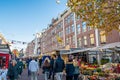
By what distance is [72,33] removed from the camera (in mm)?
55781

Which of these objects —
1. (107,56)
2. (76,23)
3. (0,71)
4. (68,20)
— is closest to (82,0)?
(0,71)

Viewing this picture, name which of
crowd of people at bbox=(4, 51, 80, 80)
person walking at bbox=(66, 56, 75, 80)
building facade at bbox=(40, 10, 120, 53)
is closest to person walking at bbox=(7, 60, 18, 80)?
crowd of people at bbox=(4, 51, 80, 80)

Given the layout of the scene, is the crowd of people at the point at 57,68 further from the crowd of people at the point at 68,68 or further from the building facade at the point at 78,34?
the building facade at the point at 78,34

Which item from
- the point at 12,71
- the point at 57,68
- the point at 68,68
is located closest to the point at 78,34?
the point at 57,68

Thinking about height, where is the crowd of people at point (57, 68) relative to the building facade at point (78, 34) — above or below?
below

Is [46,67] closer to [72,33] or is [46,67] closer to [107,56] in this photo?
[107,56]

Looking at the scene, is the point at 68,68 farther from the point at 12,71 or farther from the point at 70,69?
the point at 12,71

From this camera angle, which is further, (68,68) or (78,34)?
(78,34)

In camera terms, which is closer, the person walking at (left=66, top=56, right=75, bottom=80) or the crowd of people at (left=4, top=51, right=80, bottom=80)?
the crowd of people at (left=4, top=51, right=80, bottom=80)

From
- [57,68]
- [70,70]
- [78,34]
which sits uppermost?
[78,34]

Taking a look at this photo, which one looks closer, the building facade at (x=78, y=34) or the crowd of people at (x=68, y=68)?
the crowd of people at (x=68, y=68)

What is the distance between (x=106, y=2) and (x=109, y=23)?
142 centimetres

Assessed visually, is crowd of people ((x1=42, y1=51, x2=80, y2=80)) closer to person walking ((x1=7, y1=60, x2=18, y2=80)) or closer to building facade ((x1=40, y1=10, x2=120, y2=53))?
person walking ((x1=7, y1=60, x2=18, y2=80))

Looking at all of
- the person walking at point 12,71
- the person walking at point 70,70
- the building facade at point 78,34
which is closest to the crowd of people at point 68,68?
the person walking at point 70,70
